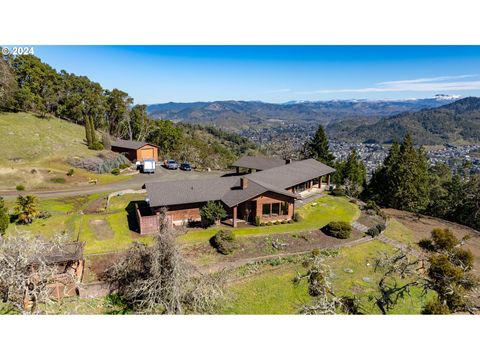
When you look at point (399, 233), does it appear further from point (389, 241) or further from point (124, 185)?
point (124, 185)

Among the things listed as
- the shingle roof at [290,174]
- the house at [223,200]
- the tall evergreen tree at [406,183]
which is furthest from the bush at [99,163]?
the tall evergreen tree at [406,183]

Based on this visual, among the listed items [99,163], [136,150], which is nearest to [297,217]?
[99,163]

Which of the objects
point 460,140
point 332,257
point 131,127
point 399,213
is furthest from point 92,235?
point 460,140

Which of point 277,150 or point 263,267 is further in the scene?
point 277,150

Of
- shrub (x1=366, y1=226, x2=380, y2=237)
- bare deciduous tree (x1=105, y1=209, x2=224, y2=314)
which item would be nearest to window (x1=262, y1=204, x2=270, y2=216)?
shrub (x1=366, y1=226, x2=380, y2=237)

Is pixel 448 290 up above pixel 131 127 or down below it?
below

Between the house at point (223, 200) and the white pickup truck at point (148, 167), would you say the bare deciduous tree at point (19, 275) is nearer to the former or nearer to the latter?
the house at point (223, 200)

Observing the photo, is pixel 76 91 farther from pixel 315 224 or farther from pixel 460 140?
pixel 460 140
